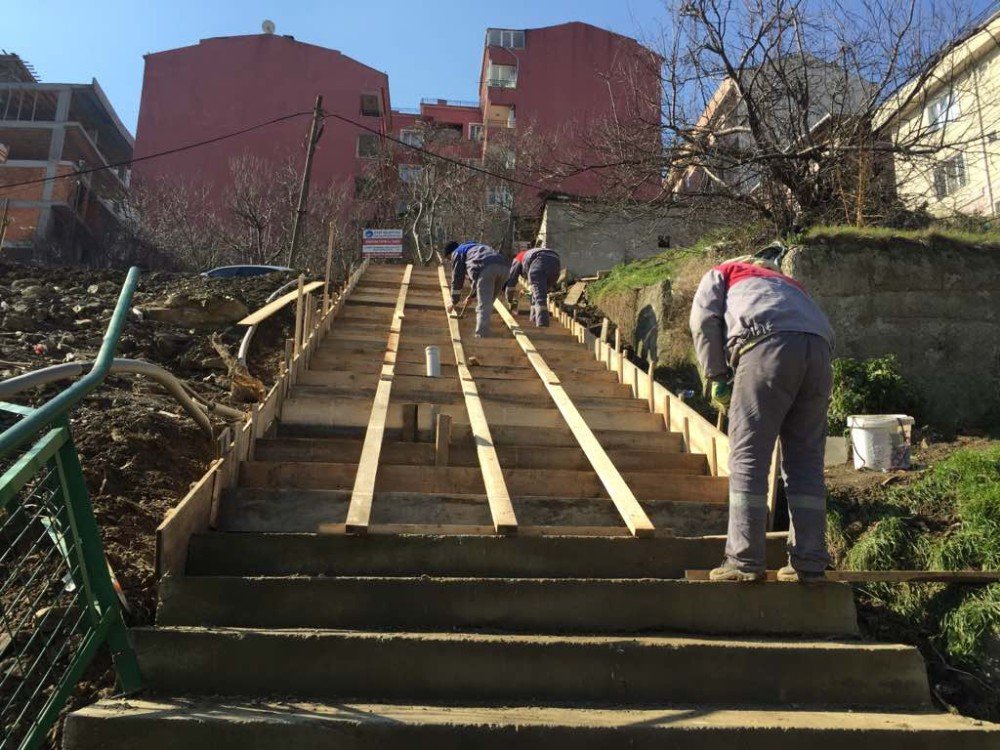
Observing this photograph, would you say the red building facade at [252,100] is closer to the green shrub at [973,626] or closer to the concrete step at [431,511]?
the concrete step at [431,511]

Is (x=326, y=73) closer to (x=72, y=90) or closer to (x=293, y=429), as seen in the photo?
(x=72, y=90)

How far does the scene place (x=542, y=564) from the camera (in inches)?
137

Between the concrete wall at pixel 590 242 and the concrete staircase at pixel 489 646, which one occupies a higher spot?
the concrete wall at pixel 590 242

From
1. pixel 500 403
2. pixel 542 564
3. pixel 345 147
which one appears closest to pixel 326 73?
pixel 345 147

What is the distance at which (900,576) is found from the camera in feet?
11.0

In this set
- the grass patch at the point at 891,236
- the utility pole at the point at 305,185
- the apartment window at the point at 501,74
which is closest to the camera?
the grass patch at the point at 891,236

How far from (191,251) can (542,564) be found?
24346 mm

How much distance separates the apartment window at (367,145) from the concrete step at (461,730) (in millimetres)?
33621

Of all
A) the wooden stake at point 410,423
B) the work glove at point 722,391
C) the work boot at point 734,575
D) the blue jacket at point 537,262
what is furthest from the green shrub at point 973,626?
the blue jacket at point 537,262

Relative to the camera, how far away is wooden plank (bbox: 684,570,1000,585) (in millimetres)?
3242

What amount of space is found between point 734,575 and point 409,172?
28948 millimetres

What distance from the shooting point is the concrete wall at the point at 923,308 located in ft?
22.2

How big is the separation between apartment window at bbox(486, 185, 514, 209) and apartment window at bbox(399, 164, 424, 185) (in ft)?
8.78

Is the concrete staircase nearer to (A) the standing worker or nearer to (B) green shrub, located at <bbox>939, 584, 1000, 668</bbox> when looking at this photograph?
(B) green shrub, located at <bbox>939, 584, 1000, 668</bbox>
